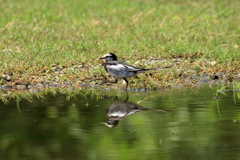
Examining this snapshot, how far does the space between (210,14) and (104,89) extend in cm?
860

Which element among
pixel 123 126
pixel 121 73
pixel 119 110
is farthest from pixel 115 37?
pixel 123 126

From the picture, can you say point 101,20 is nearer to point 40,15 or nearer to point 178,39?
point 40,15

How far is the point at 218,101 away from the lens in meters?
8.96

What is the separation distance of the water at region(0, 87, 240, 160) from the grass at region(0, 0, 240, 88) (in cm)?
147

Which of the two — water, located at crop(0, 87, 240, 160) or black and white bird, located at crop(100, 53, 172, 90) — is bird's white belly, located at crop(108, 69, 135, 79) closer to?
black and white bird, located at crop(100, 53, 172, 90)

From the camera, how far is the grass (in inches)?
455

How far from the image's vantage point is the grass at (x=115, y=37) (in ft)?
37.9

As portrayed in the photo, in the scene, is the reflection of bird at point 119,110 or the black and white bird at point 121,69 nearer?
the reflection of bird at point 119,110

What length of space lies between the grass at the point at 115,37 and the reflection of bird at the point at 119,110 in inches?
65.4

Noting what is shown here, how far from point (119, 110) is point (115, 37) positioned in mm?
6909

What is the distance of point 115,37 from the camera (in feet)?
49.6

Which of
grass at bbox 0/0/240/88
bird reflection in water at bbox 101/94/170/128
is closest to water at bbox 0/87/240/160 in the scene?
bird reflection in water at bbox 101/94/170/128

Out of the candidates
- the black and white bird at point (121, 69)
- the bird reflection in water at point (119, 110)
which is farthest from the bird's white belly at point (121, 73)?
the bird reflection in water at point (119, 110)

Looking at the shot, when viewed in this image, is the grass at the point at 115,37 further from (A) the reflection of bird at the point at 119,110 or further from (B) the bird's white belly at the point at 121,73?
(A) the reflection of bird at the point at 119,110
